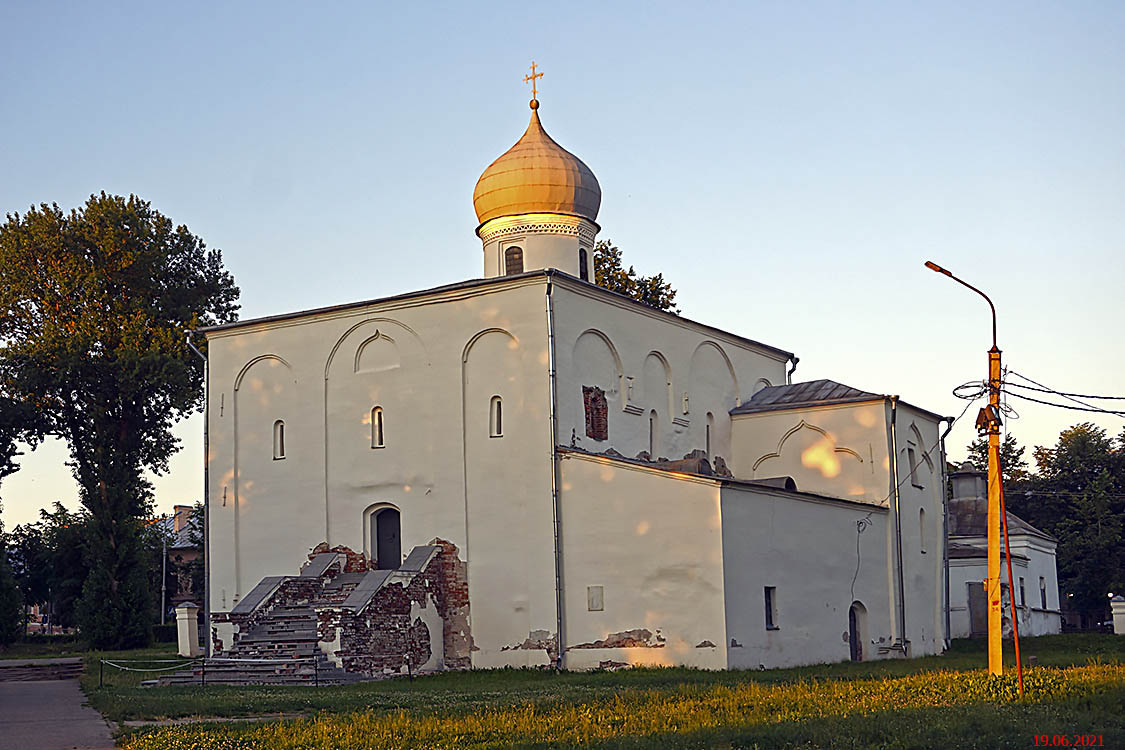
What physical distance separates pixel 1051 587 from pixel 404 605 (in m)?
29.8

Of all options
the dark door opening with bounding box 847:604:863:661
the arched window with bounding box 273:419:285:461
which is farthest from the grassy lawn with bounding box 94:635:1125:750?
the arched window with bounding box 273:419:285:461

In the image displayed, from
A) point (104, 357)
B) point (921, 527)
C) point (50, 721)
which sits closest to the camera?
point (50, 721)

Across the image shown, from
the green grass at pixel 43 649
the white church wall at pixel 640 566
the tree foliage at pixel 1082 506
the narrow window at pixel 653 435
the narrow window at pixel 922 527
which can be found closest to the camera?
the white church wall at pixel 640 566

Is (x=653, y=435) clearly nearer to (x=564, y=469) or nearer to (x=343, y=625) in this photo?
(x=564, y=469)

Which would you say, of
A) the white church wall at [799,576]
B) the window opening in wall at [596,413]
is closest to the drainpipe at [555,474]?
the window opening in wall at [596,413]

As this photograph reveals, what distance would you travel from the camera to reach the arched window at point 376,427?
26.0 meters

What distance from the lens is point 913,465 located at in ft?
98.4

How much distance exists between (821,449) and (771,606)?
6010mm

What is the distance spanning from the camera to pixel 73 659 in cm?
3025

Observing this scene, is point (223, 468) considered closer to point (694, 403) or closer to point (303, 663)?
point (303, 663)

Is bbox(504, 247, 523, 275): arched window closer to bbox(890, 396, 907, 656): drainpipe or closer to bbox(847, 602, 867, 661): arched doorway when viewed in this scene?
bbox(890, 396, 907, 656): drainpipe

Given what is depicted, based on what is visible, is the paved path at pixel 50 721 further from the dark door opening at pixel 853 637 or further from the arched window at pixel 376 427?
the dark door opening at pixel 853 637

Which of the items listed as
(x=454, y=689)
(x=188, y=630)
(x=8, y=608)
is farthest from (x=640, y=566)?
(x=8, y=608)

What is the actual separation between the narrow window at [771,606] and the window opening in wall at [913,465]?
727 cm
